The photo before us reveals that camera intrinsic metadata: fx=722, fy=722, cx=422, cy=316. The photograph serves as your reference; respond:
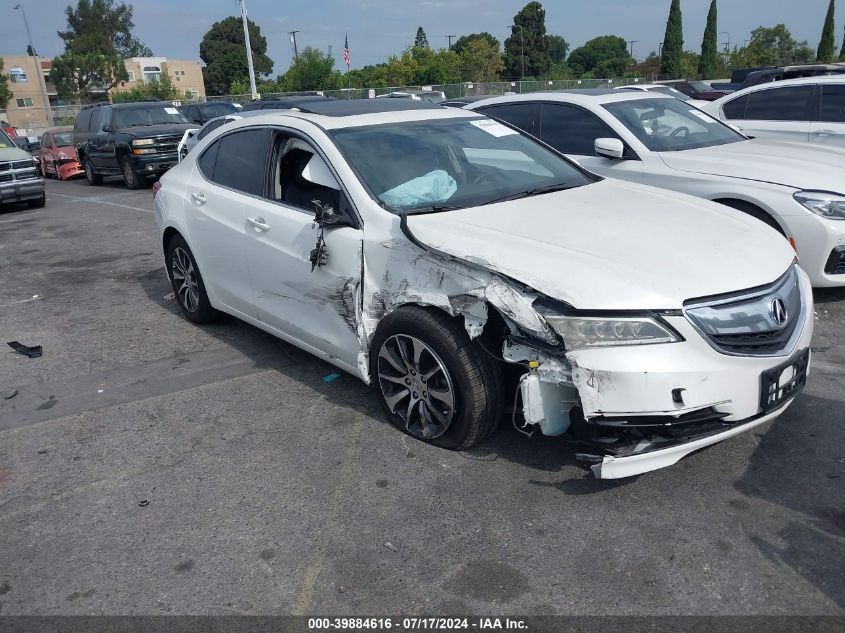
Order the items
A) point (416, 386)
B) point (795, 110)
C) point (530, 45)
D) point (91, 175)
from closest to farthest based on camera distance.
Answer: point (416, 386)
point (795, 110)
point (91, 175)
point (530, 45)

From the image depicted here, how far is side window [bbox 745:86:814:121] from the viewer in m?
8.77

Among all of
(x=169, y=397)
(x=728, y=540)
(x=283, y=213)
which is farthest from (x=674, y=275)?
(x=169, y=397)

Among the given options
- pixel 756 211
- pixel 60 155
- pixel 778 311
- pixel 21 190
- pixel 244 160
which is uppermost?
pixel 244 160

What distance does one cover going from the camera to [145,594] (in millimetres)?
2881

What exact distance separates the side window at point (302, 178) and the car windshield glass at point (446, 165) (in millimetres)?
180

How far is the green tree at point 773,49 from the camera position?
185ft

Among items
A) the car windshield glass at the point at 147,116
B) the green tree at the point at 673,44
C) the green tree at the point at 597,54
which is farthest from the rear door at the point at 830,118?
the green tree at the point at 597,54

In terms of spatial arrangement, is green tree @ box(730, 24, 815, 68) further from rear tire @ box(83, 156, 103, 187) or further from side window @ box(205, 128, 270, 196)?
side window @ box(205, 128, 270, 196)

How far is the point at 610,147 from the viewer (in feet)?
20.7

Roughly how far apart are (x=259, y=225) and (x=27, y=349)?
2550 millimetres

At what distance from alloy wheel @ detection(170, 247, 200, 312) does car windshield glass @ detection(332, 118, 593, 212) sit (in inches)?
83.0

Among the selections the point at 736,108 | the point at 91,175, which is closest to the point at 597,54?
the point at 91,175

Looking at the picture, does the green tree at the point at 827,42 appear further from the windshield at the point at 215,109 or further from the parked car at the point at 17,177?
the parked car at the point at 17,177

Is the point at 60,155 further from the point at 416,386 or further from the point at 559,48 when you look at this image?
the point at 559,48
